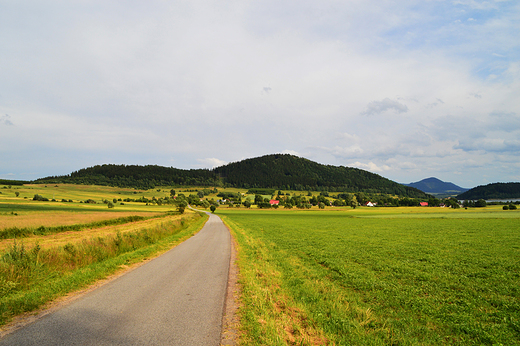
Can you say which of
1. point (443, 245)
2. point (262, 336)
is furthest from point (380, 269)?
point (443, 245)

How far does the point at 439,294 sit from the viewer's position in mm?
9969

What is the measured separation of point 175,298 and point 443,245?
23.5 m

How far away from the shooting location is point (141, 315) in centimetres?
717

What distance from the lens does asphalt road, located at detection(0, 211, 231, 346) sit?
5.76m

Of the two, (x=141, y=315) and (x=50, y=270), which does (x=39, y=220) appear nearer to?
(x=50, y=270)

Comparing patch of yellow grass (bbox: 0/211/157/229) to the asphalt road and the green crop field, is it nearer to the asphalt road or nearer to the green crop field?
the asphalt road

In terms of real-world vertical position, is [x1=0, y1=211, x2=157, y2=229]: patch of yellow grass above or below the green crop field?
below

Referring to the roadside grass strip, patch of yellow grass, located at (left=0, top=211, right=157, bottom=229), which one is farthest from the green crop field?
patch of yellow grass, located at (left=0, top=211, right=157, bottom=229)

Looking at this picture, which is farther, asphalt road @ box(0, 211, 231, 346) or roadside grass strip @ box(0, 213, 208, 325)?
roadside grass strip @ box(0, 213, 208, 325)

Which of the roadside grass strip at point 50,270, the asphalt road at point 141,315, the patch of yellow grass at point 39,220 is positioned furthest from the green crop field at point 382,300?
the patch of yellow grass at point 39,220

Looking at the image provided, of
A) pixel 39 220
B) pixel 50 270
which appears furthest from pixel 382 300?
pixel 39 220

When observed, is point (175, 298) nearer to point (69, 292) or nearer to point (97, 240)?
point (69, 292)

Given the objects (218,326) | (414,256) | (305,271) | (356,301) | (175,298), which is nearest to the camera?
(218,326)

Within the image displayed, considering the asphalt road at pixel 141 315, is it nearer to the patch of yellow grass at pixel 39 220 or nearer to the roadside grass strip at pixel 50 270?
the roadside grass strip at pixel 50 270
